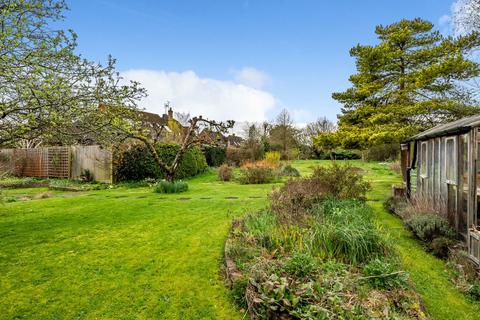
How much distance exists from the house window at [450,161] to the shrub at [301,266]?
4343 millimetres

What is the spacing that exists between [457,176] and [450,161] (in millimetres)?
660

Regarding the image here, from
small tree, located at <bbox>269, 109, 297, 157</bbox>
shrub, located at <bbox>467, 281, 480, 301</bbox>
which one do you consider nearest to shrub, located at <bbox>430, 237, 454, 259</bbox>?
shrub, located at <bbox>467, 281, 480, 301</bbox>

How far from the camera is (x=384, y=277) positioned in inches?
134

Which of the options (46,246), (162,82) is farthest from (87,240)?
(162,82)

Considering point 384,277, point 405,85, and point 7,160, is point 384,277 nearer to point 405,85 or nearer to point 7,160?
point 405,85

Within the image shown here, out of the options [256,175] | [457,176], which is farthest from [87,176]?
[457,176]

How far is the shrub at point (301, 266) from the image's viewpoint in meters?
3.38

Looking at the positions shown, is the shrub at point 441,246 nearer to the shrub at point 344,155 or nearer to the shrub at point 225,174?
the shrub at point 225,174

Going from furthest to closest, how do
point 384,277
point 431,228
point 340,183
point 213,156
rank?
point 213,156 < point 340,183 < point 431,228 < point 384,277

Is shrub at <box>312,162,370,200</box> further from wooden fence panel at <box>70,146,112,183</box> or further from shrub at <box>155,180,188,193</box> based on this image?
wooden fence panel at <box>70,146,112,183</box>

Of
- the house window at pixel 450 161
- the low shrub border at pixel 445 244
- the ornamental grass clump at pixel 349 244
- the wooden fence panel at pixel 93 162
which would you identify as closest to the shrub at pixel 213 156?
the wooden fence panel at pixel 93 162

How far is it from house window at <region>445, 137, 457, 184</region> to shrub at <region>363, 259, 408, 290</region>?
366 cm

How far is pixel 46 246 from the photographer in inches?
206

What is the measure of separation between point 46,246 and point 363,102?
14895mm
